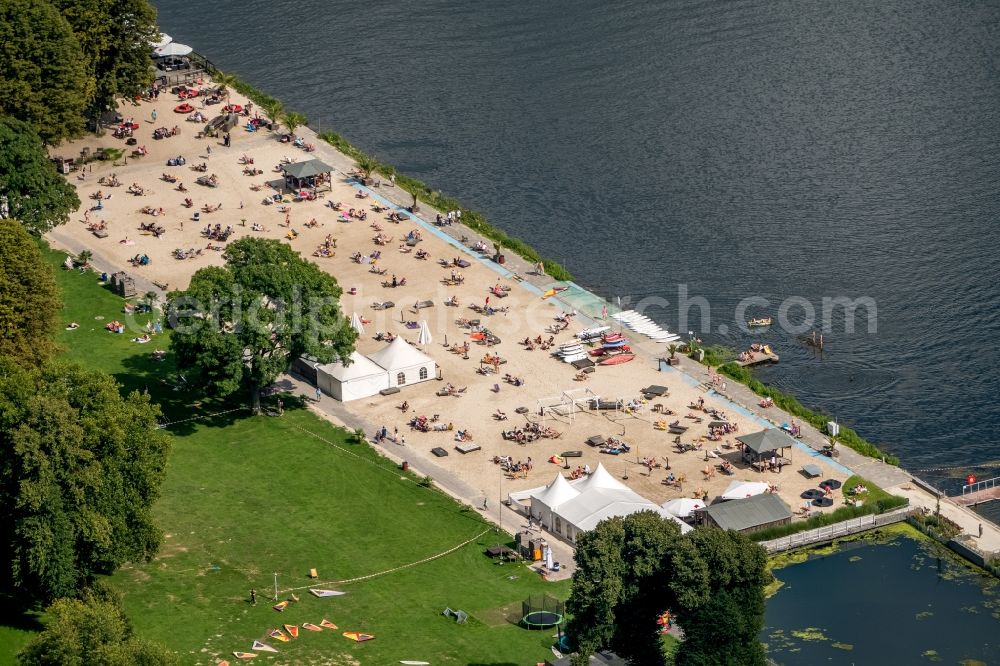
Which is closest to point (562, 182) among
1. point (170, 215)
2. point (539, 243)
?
point (539, 243)

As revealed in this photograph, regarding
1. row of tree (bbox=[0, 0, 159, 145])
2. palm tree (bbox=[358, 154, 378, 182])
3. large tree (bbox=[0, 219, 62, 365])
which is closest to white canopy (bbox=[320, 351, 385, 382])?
large tree (bbox=[0, 219, 62, 365])

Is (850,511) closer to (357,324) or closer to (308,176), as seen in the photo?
(357,324)

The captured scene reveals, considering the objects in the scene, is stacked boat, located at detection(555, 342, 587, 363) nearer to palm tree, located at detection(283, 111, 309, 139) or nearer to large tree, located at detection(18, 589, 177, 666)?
large tree, located at detection(18, 589, 177, 666)

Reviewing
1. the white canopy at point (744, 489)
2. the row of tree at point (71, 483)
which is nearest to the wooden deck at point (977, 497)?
the white canopy at point (744, 489)

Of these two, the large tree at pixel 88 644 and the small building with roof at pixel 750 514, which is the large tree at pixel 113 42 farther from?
the large tree at pixel 88 644

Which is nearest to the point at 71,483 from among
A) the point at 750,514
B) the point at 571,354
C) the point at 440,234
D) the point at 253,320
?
the point at 253,320
